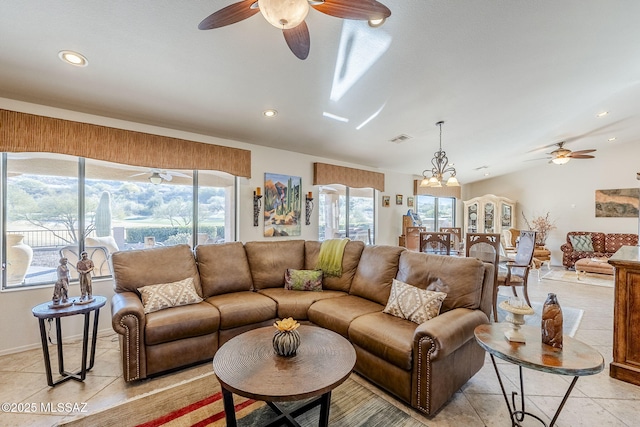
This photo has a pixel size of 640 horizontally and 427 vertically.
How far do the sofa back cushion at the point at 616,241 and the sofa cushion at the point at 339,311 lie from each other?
24.3 ft

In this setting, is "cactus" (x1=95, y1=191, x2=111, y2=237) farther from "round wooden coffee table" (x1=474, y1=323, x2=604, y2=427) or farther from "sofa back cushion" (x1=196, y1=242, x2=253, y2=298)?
"round wooden coffee table" (x1=474, y1=323, x2=604, y2=427)

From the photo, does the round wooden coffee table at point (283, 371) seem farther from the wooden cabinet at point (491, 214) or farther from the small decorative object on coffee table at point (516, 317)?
the wooden cabinet at point (491, 214)

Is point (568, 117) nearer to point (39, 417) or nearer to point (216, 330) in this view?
point (216, 330)

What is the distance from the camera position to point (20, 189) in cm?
288

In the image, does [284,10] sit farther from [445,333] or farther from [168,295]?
[168,295]

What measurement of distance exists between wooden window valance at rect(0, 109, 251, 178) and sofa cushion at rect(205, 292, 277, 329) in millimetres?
1838

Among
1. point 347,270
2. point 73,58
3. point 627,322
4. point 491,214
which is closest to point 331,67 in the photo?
point 73,58

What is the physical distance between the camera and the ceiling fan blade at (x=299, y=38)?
1.62m

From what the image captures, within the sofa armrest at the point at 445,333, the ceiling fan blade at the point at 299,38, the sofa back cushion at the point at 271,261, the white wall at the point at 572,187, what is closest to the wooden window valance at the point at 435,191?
the white wall at the point at 572,187

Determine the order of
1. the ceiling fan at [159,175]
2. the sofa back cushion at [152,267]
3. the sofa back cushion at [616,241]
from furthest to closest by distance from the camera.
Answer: the sofa back cushion at [616,241] → the ceiling fan at [159,175] → the sofa back cushion at [152,267]

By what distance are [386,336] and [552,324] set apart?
1.02 m

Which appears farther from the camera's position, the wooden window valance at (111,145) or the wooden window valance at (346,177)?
the wooden window valance at (346,177)

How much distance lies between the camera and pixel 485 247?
359 centimetres

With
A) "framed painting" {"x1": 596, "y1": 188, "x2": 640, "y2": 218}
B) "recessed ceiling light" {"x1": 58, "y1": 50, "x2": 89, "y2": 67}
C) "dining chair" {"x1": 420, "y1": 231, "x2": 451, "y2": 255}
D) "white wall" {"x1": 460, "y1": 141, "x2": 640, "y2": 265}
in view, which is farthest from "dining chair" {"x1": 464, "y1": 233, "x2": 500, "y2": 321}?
"framed painting" {"x1": 596, "y1": 188, "x2": 640, "y2": 218}
